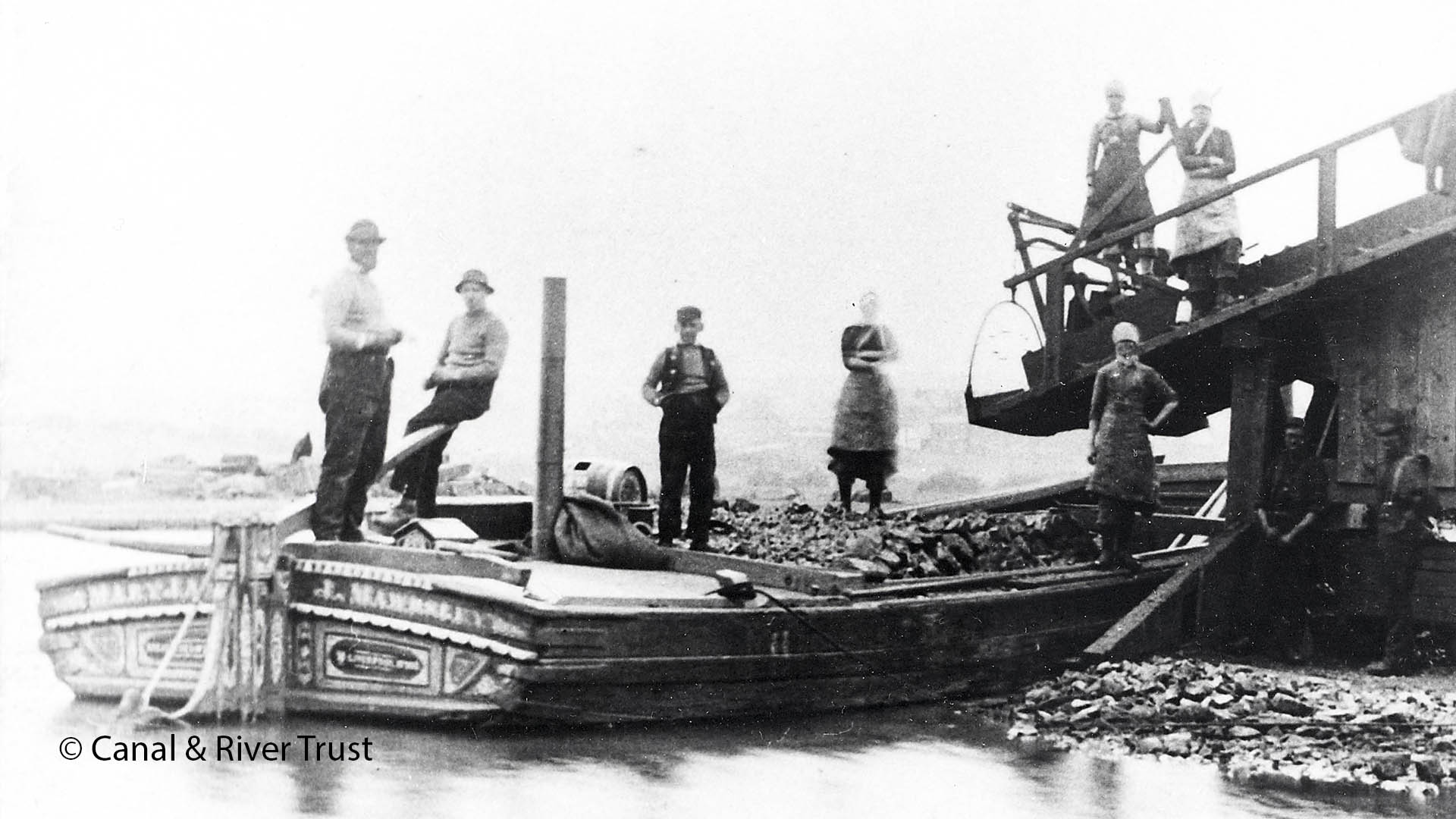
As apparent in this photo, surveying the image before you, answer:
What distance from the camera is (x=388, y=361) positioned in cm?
779

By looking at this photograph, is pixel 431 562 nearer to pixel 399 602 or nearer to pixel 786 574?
pixel 399 602

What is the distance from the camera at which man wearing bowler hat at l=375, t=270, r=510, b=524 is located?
8602 mm

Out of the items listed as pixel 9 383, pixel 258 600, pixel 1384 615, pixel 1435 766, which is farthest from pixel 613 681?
pixel 1384 615

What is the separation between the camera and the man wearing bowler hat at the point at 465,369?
8602mm

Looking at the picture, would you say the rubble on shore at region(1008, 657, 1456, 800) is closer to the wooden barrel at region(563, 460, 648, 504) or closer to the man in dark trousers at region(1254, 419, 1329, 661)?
the man in dark trousers at region(1254, 419, 1329, 661)

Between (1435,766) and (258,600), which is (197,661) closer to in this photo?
(258,600)

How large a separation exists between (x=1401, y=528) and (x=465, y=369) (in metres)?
5.96

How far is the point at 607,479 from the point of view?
10086 millimetres

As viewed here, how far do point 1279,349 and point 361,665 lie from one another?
671cm

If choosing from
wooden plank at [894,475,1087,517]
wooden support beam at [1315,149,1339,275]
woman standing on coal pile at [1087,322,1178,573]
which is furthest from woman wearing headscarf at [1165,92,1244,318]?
wooden plank at [894,475,1087,517]

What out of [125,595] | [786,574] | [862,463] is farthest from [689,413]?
[125,595]

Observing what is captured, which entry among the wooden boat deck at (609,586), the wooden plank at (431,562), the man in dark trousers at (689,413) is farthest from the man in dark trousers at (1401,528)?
the wooden plank at (431,562)

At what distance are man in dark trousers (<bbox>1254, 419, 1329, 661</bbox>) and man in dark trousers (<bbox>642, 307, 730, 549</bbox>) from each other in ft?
12.5

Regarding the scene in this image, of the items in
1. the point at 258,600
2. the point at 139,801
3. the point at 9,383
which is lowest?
the point at 139,801
